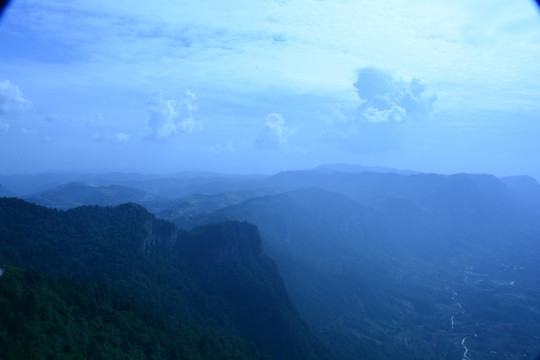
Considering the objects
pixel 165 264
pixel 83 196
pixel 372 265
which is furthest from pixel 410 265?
pixel 83 196

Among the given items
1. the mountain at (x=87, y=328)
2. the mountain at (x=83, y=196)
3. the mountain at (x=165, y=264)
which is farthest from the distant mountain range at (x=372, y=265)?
the mountain at (x=87, y=328)

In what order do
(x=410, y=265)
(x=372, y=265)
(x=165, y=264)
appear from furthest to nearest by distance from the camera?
(x=410, y=265), (x=372, y=265), (x=165, y=264)

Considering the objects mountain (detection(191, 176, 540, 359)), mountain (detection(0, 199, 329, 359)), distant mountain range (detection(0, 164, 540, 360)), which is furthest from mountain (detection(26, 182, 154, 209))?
mountain (detection(0, 199, 329, 359))

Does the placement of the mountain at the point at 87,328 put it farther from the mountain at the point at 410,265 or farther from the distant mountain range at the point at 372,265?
the mountain at the point at 410,265

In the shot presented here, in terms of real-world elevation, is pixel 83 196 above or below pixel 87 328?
above

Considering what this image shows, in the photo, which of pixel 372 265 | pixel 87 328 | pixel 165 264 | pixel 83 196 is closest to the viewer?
pixel 87 328

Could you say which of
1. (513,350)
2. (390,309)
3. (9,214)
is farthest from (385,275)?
(9,214)

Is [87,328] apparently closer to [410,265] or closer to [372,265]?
[372,265]

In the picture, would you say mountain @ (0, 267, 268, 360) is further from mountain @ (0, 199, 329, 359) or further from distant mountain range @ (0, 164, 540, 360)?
A: distant mountain range @ (0, 164, 540, 360)
